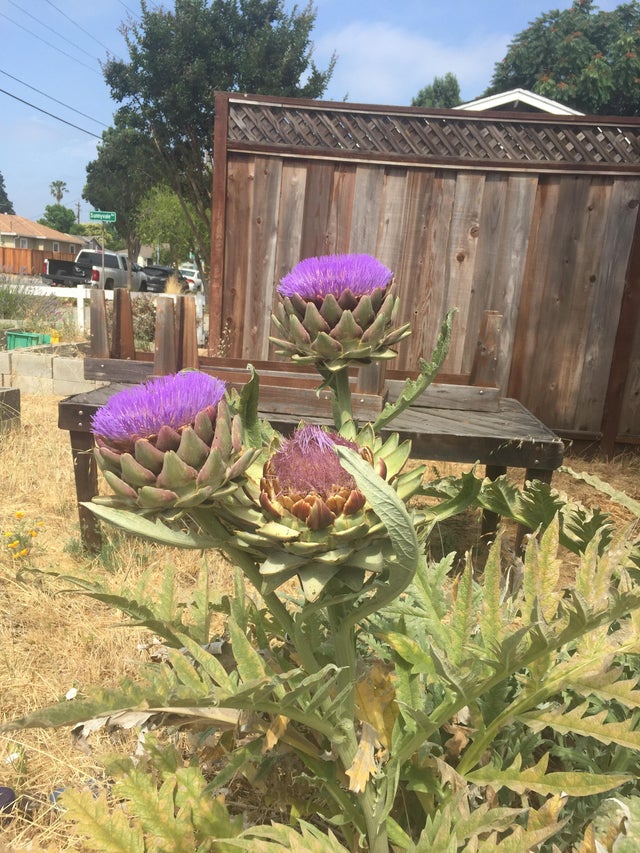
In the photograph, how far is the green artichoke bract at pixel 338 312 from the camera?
3.41ft

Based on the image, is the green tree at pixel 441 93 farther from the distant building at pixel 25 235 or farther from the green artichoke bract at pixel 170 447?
the green artichoke bract at pixel 170 447

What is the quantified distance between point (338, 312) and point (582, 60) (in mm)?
29942

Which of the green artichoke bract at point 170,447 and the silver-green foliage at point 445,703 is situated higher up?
the green artichoke bract at point 170,447

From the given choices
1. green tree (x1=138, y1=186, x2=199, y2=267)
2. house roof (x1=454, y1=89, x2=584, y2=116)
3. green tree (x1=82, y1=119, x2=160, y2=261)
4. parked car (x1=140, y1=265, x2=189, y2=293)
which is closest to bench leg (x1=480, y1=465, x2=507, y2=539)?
house roof (x1=454, y1=89, x2=584, y2=116)

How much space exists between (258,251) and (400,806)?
12.7ft

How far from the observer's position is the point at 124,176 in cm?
2642

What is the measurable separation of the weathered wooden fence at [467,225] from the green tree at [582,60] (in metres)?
23.0

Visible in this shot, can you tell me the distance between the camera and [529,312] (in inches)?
172

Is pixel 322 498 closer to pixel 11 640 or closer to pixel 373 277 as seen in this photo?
pixel 373 277

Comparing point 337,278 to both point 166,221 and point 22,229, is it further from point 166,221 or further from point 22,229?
point 22,229

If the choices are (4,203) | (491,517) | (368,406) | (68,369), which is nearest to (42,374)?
(68,369)

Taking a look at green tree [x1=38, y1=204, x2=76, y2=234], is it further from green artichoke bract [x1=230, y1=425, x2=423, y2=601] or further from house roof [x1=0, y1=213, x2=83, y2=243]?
green artichoke bract [x1=230, y1=425, x2=423, y2=601]

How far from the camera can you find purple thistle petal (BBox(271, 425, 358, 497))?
0.77 metres

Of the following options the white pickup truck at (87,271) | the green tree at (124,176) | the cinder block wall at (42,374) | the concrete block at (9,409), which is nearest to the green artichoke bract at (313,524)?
the concrete block at (9,409)
